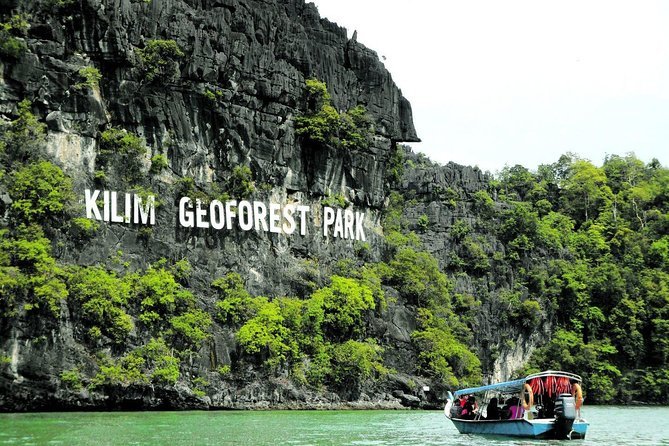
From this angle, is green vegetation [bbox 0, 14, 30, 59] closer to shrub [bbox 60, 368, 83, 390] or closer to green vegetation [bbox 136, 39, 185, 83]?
green vegetation [bbox 136, 39, 185, 83]

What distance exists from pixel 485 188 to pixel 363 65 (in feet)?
50.1

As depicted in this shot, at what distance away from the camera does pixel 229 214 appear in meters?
44.9

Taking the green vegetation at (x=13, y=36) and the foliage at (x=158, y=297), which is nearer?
the green vegetation at (x=13, y=36)

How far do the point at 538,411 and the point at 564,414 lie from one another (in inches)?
71.0

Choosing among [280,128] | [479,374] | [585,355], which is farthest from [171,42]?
[585,355]

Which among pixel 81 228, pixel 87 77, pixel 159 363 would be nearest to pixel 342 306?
pixel 159 363

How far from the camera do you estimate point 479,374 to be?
50062mm

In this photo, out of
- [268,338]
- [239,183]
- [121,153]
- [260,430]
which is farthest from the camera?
[239,183]

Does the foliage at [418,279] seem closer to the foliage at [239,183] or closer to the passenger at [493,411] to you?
the foliage at [239,183]

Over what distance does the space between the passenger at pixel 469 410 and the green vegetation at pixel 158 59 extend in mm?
22906

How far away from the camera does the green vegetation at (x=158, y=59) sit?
43.3 metres

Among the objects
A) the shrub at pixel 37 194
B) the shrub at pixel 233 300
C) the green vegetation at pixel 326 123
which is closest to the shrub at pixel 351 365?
the shrub at pixel 233 300

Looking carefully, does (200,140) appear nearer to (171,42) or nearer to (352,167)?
(171,42)

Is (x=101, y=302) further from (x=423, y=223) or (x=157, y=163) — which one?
(x=423, y=223)
